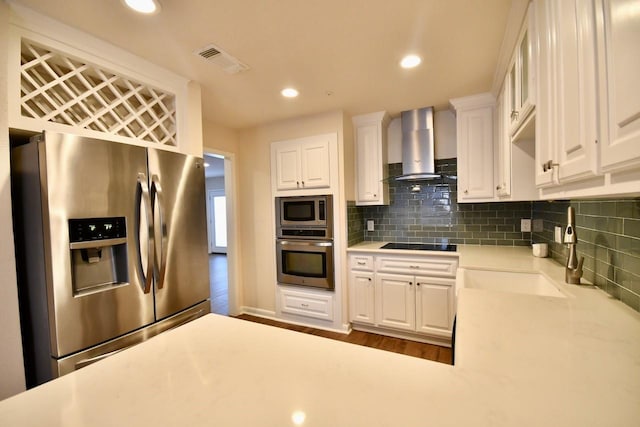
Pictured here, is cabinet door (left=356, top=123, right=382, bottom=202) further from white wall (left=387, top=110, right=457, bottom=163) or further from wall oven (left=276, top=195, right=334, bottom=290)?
white wall (left=387, top=110, right=457, bottom=163)

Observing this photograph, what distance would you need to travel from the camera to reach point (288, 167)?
10.3ft

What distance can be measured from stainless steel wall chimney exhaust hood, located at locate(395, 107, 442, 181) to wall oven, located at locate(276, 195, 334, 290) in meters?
0.92

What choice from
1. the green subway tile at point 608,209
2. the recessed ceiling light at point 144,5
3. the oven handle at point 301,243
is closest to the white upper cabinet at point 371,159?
the oven handle at point 301,243

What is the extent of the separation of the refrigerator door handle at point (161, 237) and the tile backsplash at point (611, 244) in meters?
2.26

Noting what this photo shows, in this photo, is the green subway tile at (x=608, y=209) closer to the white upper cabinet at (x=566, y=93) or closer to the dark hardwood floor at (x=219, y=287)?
the white upper cabinet at (x=566, y=93)

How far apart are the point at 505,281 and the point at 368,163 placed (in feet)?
5.72

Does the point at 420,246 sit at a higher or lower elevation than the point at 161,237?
lower

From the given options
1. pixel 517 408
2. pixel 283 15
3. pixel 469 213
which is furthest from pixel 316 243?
pixel 517 408

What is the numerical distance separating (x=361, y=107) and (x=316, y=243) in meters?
1.51

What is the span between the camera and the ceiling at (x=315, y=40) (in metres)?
1.39

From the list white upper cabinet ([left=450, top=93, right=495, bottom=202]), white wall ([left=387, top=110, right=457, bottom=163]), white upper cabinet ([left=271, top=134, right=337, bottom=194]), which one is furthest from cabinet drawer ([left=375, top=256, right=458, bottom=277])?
white wall ([left=387, top=110, right=457, bottom=163])

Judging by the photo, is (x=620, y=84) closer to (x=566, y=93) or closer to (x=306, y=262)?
(x=566, y=93)

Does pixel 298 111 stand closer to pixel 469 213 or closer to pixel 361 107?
pixel 361 107

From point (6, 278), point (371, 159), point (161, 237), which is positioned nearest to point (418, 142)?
point (371, 159)
